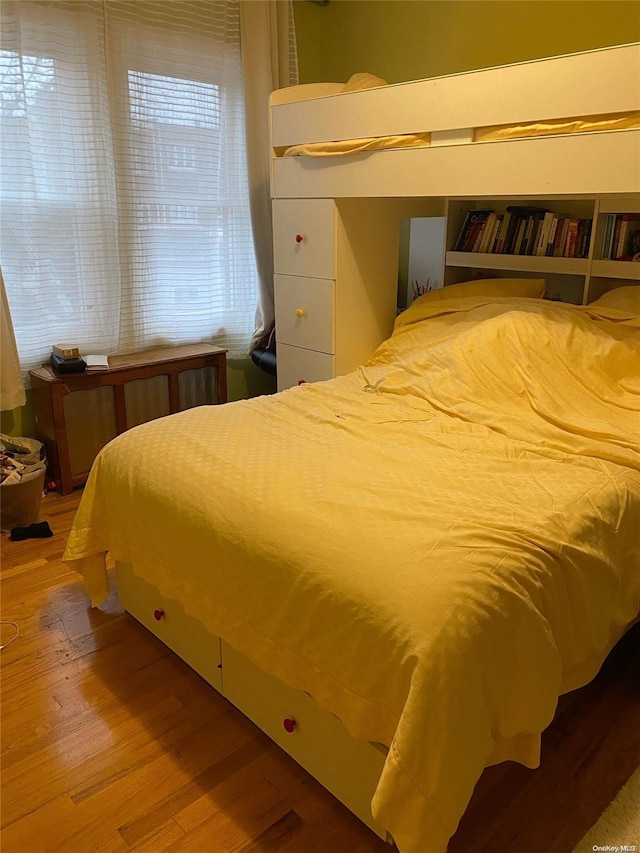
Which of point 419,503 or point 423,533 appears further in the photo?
point 419,503

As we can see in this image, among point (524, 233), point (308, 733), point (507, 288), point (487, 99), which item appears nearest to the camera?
point (308, 733)

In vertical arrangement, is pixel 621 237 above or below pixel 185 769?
above

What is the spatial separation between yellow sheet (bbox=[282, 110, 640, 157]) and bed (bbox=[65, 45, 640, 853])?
0.02 meters

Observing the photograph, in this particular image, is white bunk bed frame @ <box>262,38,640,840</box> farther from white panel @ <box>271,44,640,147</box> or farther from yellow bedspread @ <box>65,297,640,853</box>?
yellow bedspread @ <box>65,297,640,853</box>

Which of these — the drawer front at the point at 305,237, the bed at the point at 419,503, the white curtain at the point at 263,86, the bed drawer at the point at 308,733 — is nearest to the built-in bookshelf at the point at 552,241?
the bed at the point at 419,503

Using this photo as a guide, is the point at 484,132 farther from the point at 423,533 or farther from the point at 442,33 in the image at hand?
the point at 423,533

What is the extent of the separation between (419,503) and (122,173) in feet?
8.00

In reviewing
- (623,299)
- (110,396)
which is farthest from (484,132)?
(110,396)

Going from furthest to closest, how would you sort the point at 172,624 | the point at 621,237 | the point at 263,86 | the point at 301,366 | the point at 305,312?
the point at 263,86
the point at 301,366
the point at 305,312
the point at 621,237
the point at 172,624

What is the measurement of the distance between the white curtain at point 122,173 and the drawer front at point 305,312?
24.6 inches

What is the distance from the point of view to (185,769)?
159 cm

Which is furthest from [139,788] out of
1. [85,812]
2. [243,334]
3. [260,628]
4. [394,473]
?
[243,334]

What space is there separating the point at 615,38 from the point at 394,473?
216 cm

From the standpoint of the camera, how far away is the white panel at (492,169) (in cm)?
192
